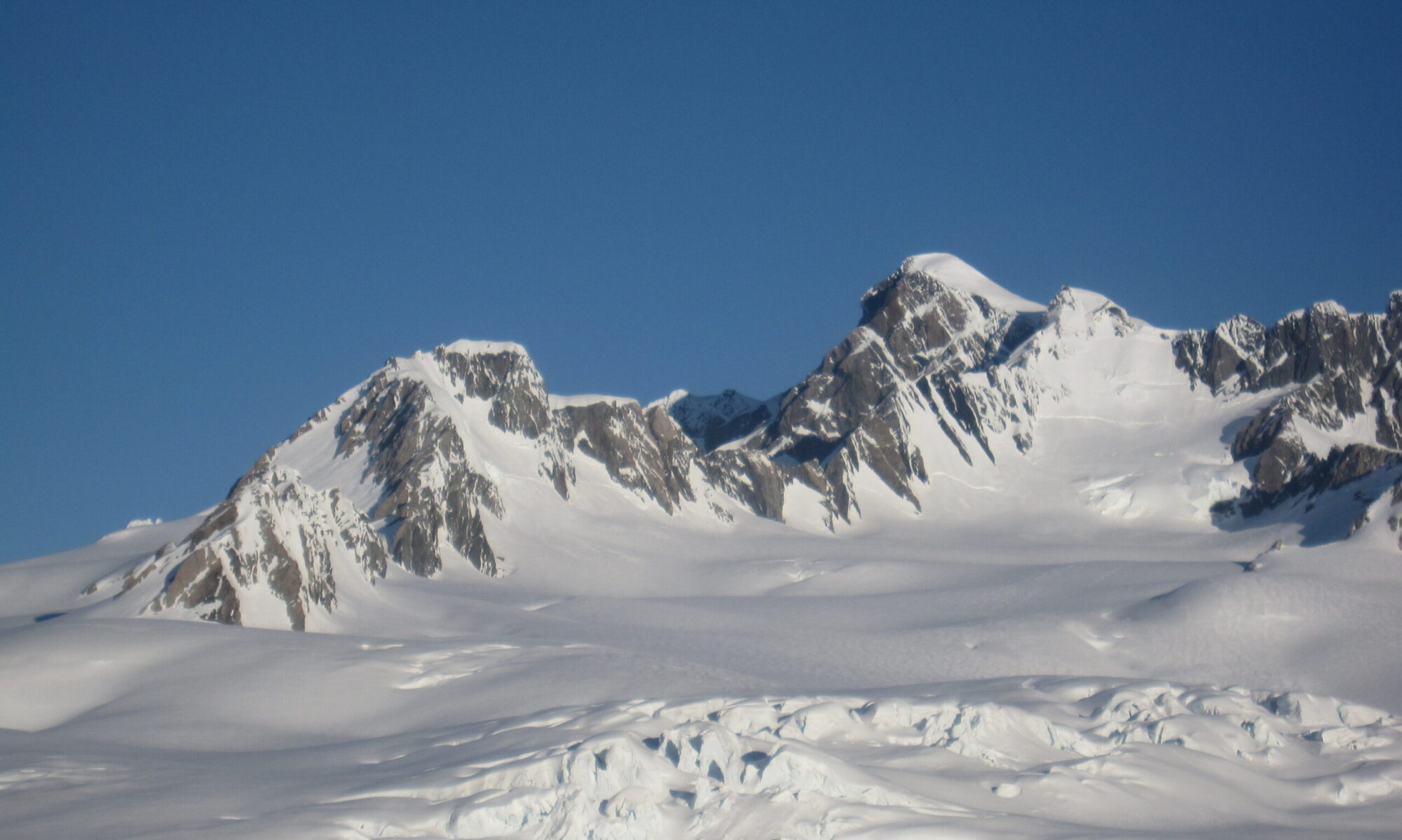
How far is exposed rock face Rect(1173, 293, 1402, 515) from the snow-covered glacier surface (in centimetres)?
48

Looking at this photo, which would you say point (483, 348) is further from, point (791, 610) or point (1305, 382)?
point (1305, 382)

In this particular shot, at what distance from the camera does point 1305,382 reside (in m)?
135

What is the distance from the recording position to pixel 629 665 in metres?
47.9

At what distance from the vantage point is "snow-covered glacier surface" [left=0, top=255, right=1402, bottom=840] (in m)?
26.5

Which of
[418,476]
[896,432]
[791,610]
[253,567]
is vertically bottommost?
[791,610]

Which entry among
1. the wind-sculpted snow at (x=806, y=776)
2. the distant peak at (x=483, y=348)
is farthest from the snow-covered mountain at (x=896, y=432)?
the wind-sculpted snow at (x=806, y=776)

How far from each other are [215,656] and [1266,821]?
34485 millimetres

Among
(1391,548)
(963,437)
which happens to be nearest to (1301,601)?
(1391,548)

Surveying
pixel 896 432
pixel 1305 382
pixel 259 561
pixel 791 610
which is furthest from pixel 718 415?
pixel 259 561

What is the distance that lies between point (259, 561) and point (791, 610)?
32814 mm

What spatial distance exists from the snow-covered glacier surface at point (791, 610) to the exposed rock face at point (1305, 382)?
48 centimetres

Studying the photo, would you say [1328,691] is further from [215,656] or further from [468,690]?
[215,656]

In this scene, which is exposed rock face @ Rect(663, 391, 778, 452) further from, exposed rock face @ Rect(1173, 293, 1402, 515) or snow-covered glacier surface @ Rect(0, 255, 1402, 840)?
exposed rock face @ Rect(1173, 293, 1402, 515)

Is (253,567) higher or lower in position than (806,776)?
higher
